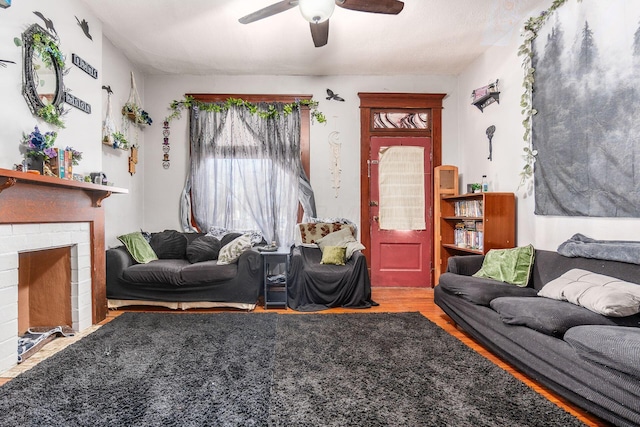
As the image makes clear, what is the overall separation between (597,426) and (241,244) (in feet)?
10.0

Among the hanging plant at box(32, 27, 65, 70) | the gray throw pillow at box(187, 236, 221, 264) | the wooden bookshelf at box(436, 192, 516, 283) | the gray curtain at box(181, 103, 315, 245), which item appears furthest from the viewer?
the gray curtain at box(181, 103, 315, 245)

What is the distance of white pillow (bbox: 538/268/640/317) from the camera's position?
1784 mm

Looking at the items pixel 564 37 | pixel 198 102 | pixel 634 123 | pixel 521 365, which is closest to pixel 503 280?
pixel 521 365

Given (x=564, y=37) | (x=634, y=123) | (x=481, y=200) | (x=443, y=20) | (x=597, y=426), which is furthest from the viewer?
(x=481, y=200)

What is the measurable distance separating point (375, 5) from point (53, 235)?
308cm

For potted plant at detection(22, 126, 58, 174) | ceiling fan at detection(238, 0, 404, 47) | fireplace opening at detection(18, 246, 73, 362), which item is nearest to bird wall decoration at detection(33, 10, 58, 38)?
potted plant at detection(22, 126, 58, 174)

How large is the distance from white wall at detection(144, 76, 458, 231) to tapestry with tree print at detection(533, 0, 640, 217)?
179 cm

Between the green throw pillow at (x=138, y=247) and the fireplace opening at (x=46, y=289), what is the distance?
79 centimetres

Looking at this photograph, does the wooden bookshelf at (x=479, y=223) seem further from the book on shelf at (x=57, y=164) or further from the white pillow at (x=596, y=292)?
the book on shelf at (x=57, y=164)

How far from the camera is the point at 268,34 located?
3.57m

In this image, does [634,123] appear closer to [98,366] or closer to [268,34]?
[268,34]

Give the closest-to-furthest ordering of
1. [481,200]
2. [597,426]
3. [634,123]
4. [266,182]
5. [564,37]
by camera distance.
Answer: [597,426] < [634,123] < [564,37] < [481,200] < [266,182]

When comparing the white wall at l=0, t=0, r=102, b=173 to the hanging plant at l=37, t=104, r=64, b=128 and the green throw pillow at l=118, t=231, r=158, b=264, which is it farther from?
the green throw pillow at l=118, t=231, r=158, b=264

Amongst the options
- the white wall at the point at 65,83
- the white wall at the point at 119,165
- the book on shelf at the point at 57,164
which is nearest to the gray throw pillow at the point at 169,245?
the white wall at the point at 119,165
